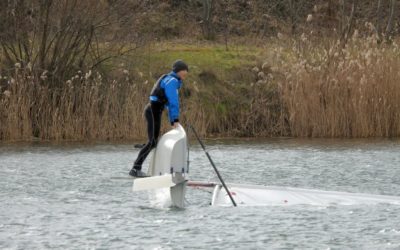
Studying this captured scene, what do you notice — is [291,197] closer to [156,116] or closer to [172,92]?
[172,92]

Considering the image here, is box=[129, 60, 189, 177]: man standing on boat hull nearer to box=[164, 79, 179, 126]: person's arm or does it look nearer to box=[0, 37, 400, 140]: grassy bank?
box=[164, 79, 179, 126]: person's arm

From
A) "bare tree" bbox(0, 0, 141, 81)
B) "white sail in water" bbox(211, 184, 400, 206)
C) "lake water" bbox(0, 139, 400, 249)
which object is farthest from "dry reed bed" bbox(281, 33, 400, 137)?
"white sail in water" bbox(211, 184, 400, 206)

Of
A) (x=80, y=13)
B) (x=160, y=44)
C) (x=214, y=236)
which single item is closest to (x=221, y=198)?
(x=214, y=236)

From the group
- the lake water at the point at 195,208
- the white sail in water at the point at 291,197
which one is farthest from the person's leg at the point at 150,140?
the white sail in water at the point at 291,197

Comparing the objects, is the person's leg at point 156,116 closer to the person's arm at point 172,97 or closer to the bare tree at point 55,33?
the person's arm at point 172,97

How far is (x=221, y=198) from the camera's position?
1508 cm

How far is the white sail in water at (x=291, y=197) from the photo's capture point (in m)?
14.7

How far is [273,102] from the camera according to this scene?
27.4 metres

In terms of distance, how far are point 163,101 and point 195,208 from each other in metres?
2.49

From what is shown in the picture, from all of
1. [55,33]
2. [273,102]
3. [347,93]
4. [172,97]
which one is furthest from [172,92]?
[55,33]

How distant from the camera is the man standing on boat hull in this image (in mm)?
15711

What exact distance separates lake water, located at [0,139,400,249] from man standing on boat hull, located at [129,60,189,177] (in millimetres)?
798

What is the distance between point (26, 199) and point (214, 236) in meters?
4.17

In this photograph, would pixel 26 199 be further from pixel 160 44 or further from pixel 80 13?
pixel 160 44
